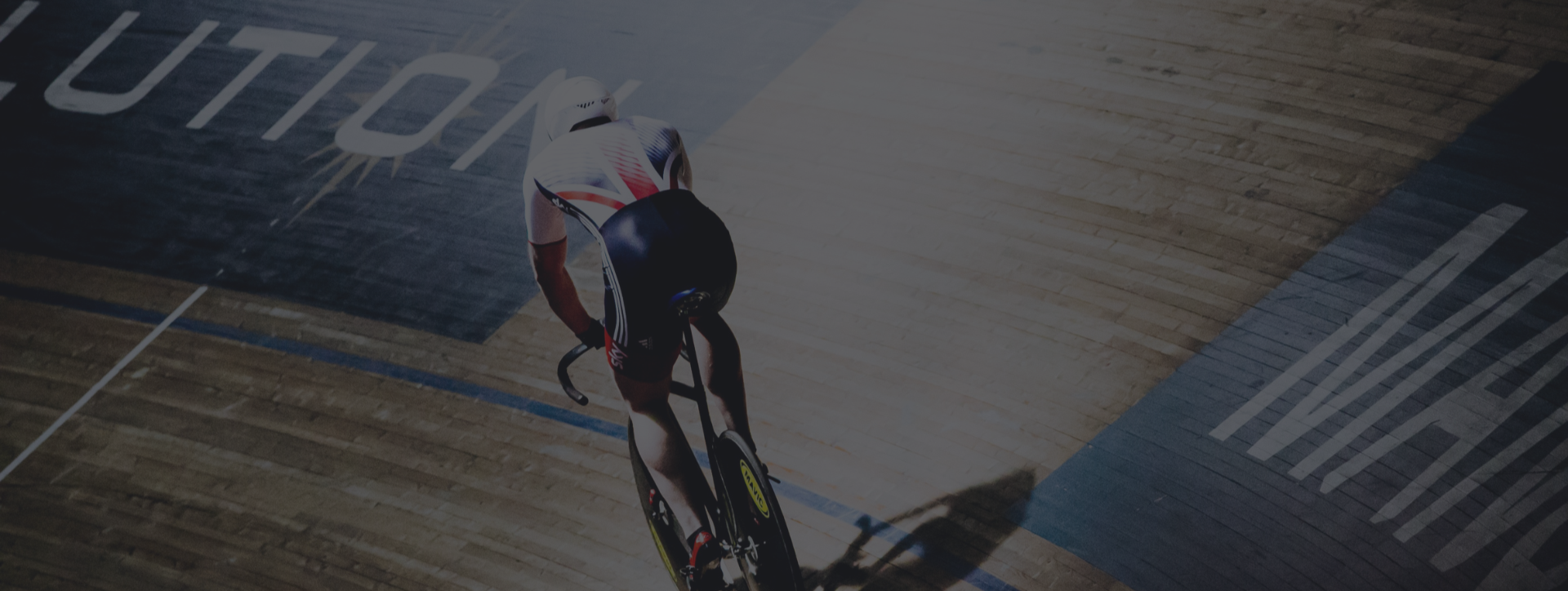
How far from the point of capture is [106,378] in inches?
165

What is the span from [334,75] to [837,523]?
4208mm

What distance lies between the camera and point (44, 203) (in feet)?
17.0

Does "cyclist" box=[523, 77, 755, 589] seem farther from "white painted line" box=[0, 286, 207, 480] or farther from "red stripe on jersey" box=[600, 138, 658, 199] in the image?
"white painted line" box=[0, 286, 207, 480]

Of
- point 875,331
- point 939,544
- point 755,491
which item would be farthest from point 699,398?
point 875,331

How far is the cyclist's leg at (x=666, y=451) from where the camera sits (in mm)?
2502

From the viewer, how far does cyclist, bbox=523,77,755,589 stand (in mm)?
2221

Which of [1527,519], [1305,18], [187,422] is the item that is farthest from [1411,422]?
[187,422]

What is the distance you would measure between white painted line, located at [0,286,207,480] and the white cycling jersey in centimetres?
288

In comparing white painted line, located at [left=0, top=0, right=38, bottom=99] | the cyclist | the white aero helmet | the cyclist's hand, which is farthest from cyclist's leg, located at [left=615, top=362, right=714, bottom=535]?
white painted line, located at [left=0, top=0, right=38, bottom=99]

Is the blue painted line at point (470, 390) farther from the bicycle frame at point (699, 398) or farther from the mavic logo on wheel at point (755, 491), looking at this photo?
the mavic logo on wheel at point (755, 491)

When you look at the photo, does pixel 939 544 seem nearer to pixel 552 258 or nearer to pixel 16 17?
pixel 552 258

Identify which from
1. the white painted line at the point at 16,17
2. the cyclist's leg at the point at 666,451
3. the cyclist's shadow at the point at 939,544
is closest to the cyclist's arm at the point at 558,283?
the cyclist's leg at the point at 666,451

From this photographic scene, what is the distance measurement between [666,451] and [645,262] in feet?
1.80

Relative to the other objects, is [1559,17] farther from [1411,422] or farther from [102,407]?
[102,407]
